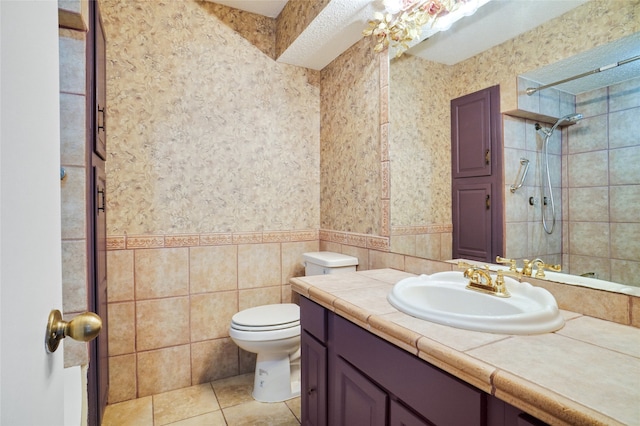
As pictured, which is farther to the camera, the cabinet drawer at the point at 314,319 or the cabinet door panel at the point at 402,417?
the cabinet drawer at the point at 314,319

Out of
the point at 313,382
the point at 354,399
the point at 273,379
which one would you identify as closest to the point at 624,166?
the point at 354,399

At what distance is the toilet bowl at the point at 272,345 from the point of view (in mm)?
1846

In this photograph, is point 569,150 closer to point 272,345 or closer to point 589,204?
point 589,204

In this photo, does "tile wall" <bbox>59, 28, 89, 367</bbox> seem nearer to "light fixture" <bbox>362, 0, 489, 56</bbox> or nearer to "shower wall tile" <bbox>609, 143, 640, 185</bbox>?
"light fixture" <bbox>362, 0, 489, 56</bbox>

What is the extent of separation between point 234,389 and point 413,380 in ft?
5.22

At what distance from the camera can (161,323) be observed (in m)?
2.05

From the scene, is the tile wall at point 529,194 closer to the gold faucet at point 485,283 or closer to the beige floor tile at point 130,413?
the gold faucet at point 485,283

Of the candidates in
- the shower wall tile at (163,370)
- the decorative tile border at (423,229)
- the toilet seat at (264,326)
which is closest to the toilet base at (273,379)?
the toilet seat at (264,326)

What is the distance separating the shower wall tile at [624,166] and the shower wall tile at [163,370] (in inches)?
89.6

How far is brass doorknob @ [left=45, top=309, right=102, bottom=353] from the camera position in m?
0.49

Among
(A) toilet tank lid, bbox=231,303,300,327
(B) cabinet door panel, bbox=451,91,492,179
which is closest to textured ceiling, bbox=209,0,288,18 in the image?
(B) cabinet door panel, bbox=451,91,492,179

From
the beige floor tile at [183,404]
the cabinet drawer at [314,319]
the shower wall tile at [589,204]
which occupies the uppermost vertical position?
the shower wall tile at [589,204]

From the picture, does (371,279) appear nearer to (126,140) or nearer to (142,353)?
(142,353)

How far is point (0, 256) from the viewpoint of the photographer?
1.08ft
